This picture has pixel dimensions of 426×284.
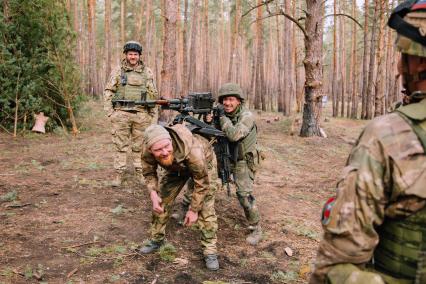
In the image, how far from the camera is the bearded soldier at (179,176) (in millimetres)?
3680

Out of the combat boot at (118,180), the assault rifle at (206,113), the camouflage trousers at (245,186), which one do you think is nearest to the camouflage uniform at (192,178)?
the assault rifle at (206,113)

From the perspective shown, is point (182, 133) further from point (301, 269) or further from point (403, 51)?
point (403, 51)

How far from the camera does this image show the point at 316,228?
18.2 ft

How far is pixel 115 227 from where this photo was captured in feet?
16.3

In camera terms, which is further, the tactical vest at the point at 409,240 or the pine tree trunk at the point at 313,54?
the pine tree trunk at the point at 313,54

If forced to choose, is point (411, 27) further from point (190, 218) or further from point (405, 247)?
point (190, 218)

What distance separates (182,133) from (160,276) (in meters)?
1.51

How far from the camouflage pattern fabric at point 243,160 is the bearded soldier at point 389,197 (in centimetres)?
322

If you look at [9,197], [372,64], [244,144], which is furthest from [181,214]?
[372,64]

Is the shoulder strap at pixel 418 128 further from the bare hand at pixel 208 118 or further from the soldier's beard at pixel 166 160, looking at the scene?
the bare hand at pixel 208 118

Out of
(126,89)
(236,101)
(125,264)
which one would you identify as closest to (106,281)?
(125,264)

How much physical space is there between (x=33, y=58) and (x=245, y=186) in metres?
8.67

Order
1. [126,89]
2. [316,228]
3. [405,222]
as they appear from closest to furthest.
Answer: [405,222] → [316,228] → [126,89]

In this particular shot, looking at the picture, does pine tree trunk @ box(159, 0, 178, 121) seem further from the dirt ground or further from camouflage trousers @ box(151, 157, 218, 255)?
camouflage trousers @ box(151, 157, 218, 255)
